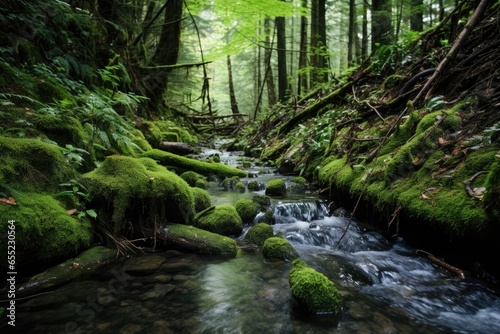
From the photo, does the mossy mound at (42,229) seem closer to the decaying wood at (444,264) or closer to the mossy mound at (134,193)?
the mossy mound at (134,193)

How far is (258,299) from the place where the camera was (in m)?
2.61

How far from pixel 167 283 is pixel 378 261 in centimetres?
232

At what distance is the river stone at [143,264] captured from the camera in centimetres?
292

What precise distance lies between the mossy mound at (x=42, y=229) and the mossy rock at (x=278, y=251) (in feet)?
6.43

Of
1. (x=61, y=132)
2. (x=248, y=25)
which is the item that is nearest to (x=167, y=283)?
(x=61, y=132)

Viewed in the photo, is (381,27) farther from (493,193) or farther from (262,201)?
(493,193)

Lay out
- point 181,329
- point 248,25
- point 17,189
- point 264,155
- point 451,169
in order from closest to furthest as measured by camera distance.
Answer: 1. point 181,329
2. point 17,189
3. point 451,169
4. point 264,155
5. point 248,25

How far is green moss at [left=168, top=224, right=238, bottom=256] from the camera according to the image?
3.44m

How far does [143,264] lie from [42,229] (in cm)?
A: 98

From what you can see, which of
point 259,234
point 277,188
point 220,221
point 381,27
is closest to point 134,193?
point 220,221

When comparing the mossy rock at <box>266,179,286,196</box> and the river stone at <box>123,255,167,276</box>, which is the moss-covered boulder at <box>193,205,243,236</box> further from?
the mossy rock at <box>266,179,286,196</box>

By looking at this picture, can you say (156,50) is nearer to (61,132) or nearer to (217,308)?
(61,132)

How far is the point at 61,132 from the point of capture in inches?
150

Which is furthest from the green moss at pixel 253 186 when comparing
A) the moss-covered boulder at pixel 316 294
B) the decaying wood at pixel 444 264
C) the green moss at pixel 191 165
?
the moss-covered boulder at pixel 316 294
